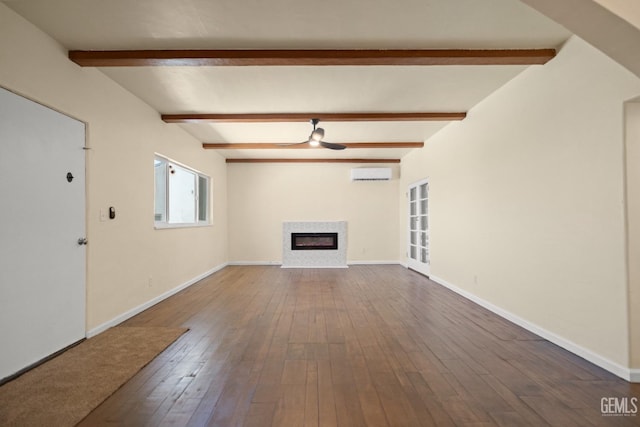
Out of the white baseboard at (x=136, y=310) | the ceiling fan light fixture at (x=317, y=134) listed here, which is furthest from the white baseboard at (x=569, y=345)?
the white baseboard at (x=136, y=310)

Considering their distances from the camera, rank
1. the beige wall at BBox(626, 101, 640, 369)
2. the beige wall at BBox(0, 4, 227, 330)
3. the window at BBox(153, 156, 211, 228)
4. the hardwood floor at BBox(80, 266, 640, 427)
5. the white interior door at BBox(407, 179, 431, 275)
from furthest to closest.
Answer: the white interior door at BBox(407, 179, 431, 275) → the window at BBox(153, 156, 211, 228) → the beige wall at BBox(0, 4, 227, 330) → the beige wall at BBox(626, 101, 640, 369) → the hardwood floor at BBox(80, 266, 640, 427)

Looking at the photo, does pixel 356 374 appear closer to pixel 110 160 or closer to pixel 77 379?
pixel 77 379

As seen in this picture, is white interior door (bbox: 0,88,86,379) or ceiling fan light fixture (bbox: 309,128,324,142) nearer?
white interior door (bbox: 0,88,86,379)

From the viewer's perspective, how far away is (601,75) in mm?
2240

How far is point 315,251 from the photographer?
719cm

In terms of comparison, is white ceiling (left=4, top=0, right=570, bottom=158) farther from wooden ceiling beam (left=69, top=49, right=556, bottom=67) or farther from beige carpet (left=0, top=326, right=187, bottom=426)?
beige carpet (left=0, top=326, right=187, bottom=426)

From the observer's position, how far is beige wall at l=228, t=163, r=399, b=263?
24.2ft

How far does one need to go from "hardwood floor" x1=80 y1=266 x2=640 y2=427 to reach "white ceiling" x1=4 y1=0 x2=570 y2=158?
2.61m

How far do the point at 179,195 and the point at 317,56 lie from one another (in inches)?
145

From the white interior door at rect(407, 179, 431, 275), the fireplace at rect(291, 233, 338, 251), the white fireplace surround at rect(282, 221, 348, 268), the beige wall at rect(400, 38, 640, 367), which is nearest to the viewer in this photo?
the beige wall at rect(400, 38, 640, 367)

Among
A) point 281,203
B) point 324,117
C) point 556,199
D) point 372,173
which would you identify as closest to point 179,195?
point 281,203

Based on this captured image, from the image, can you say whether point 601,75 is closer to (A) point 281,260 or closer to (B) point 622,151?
(B) point 622,151

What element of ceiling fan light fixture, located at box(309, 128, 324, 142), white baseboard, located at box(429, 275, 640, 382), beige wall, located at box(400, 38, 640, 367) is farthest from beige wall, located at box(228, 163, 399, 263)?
white baseboard, located at box(429, 275, 640, 382)

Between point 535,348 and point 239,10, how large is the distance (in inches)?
142
